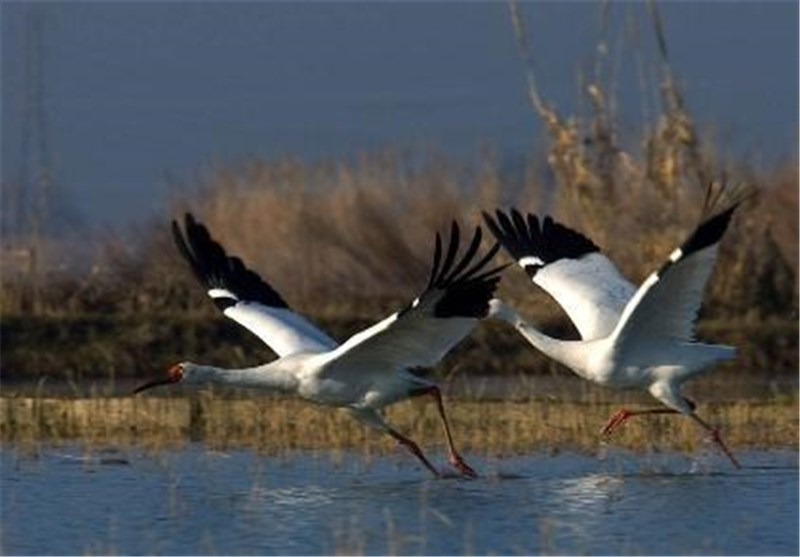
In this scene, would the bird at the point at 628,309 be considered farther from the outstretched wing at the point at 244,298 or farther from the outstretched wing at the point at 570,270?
the outstretched wing at the point at 244,298

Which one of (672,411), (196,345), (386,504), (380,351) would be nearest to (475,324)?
(380,351)

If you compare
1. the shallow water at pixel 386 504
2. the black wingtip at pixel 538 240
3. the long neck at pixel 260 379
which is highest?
the black wingtip at pixel 538 240

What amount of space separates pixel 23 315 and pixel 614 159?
20.5 feet

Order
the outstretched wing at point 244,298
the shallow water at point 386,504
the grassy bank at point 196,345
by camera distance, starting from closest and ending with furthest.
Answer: the shallow water at point 386,504
the outstretched wing at point 244,298
the grassy bank at point 196,345

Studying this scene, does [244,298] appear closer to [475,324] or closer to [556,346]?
[556,346]

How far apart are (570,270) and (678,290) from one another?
67.2 inches

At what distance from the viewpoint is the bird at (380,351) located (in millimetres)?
12359

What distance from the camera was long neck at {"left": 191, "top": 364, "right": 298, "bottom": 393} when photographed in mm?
13117

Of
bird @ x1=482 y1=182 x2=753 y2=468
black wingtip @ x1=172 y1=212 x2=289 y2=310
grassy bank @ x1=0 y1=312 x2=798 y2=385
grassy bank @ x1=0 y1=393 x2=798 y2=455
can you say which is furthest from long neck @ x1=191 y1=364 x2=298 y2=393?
grassy bank @ x1=0 y1=312 x2=798 y2=385

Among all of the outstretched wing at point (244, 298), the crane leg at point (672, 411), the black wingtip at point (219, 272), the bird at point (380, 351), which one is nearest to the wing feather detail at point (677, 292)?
the crane leg at point (672, 411)

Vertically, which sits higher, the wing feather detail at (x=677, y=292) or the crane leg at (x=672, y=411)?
the wing feather detail at (x=677, y=292)

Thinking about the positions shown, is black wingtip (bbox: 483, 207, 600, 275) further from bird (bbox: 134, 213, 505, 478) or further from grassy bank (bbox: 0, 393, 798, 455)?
bird (bbox: 134, 213, 505, 478)

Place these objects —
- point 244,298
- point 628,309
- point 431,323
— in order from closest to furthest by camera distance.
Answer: point 431,323
point 628,309
point 244,298

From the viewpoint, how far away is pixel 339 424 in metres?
15.8
